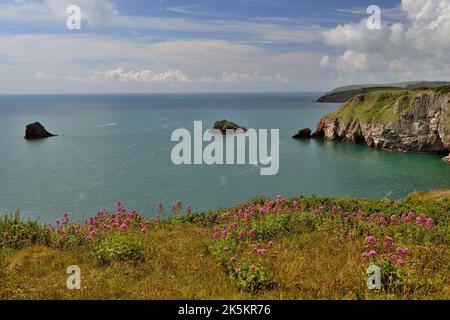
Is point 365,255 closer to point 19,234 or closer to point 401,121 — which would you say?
point 19,234

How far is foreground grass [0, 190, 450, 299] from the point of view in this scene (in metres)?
8.19

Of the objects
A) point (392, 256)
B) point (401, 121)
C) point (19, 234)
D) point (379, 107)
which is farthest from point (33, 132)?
point (392, 256)

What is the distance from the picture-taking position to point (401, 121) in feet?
293

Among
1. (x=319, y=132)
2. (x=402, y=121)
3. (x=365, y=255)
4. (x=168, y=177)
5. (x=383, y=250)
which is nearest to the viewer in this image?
(x=365, y=255)

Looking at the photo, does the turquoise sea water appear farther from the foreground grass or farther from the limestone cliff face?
the foreground grass

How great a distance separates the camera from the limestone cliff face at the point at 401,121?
277 feet

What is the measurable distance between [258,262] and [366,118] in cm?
9963

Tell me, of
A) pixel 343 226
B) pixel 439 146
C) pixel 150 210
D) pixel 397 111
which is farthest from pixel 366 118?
pixel 343 226

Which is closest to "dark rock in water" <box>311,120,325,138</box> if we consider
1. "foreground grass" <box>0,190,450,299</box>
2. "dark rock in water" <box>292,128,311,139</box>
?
"dark rock in water" <box>292,128,311,139</box>

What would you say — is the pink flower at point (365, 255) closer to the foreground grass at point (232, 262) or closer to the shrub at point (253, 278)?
the foreground grass at point (232, 262)

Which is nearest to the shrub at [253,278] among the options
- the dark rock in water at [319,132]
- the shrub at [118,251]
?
the shrub at [118,251]

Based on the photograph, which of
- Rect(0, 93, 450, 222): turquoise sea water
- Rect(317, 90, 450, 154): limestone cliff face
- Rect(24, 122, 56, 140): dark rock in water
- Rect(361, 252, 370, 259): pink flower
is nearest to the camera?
Rect(361, 252, 370, 259): pink flower

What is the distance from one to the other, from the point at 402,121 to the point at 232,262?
89928mm
